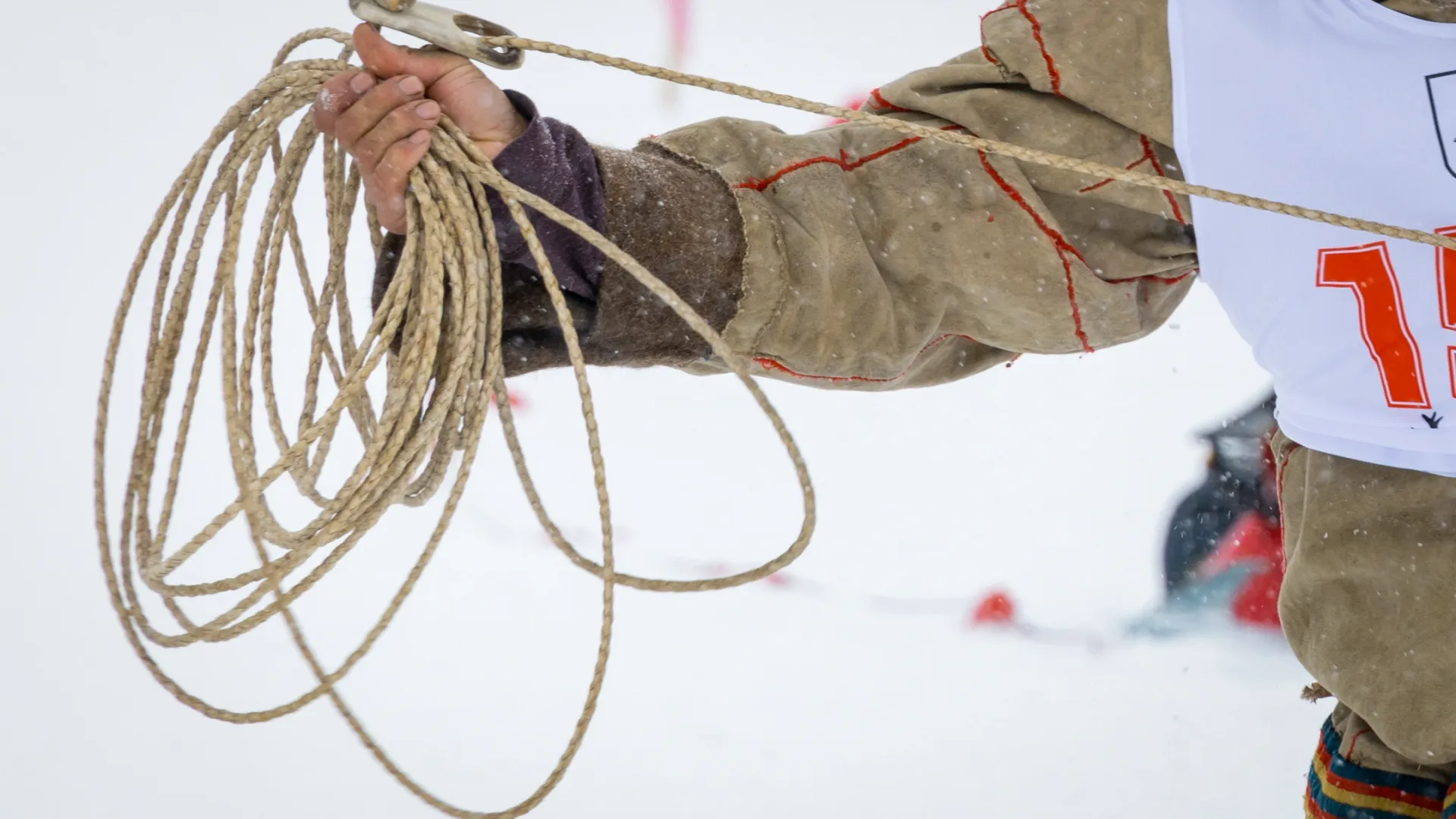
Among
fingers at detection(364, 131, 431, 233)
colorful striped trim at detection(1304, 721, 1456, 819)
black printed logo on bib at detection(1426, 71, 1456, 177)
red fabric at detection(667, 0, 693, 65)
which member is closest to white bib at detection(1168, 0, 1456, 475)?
black printed logo on bib at detection(1426, 71, 1456, 177)

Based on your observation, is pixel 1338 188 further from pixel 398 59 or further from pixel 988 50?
pixel 398 59

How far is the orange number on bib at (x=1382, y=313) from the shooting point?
2.60 feet

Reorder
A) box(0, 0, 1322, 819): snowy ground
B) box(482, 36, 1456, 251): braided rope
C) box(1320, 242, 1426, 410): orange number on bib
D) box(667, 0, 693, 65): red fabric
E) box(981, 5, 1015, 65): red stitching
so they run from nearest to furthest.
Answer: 1. box(482, 36, 1456, 251): braided rope
2. box(1320, 242, 1426, 410): orange number on bib
3. box(981, 5, 1015, 65): red stitching
4. box(0, 0, 1322, 819): snowy ground
5. box(667, 0, 693, 65): red fabric

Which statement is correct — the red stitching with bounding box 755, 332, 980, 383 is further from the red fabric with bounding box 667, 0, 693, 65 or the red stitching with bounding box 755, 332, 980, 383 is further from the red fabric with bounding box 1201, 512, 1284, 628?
the red fabric with bounding box 667, 0, 693, 65

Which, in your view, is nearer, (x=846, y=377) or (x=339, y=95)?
(x=339, y=95)

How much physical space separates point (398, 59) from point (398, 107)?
3 cm

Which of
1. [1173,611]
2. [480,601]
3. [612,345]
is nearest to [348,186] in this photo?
[612,345]

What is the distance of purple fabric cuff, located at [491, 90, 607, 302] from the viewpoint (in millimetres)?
752

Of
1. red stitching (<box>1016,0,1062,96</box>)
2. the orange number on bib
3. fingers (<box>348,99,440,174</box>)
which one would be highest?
fingers (<box>348,99,440,174</box>)

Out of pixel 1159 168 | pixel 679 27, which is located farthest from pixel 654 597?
pixel 1159 168

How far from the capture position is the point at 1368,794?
0.85 m

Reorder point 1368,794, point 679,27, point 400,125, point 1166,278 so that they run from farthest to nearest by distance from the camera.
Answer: point 679,27, point 1166,278, point 1368,794, point 400,125

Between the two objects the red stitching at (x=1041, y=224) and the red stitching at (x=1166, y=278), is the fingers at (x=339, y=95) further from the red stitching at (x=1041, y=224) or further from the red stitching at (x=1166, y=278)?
the red stitching at (x=1166, y=278)

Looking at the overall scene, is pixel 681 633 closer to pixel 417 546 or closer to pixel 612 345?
pixel 417 546
